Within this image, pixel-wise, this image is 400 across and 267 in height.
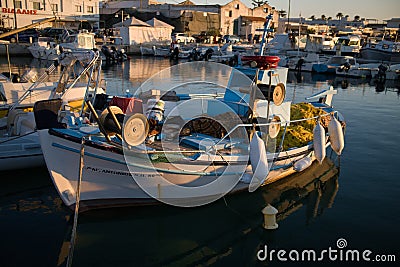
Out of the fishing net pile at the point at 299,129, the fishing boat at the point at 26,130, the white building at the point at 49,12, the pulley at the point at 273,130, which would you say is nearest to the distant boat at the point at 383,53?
the fishing net pile at the point at 299,129

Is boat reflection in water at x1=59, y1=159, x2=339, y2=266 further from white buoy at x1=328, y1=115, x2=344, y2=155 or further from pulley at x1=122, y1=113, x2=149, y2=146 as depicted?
pulley at x1=122, y1=113, x2=149, y2=146

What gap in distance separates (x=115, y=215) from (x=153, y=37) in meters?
54.1

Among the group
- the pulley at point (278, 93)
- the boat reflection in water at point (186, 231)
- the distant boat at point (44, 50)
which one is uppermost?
the distant boat at point (44, 50)

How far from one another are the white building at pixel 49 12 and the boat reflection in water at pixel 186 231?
4559cm

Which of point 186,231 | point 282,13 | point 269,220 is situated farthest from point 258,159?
point 282,13

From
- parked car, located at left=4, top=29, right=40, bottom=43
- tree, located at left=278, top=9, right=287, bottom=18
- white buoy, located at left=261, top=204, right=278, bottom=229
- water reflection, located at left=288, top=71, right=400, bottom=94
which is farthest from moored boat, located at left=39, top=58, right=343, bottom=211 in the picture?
tree, located at left=278, top=9, right=287, bottom=18

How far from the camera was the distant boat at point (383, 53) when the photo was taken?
44.4 metres

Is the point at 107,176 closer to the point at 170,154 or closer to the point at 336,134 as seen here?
the point at 170,154

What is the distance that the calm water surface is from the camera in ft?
21.8

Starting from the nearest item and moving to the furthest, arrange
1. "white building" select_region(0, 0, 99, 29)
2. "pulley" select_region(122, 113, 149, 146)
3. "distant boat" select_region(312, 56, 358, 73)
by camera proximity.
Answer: "pulley" select_region(122, 113, 149, 146) < "distant boat" select_region(312, 56, 358, 73) < "white building" select_region(0, 0, 99, 29)

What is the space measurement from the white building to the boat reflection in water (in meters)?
45.6

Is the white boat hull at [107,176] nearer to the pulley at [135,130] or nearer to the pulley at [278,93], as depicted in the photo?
the pulley at [135,130]

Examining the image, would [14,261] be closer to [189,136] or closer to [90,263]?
[90,263]

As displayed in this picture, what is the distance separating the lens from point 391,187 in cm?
959
